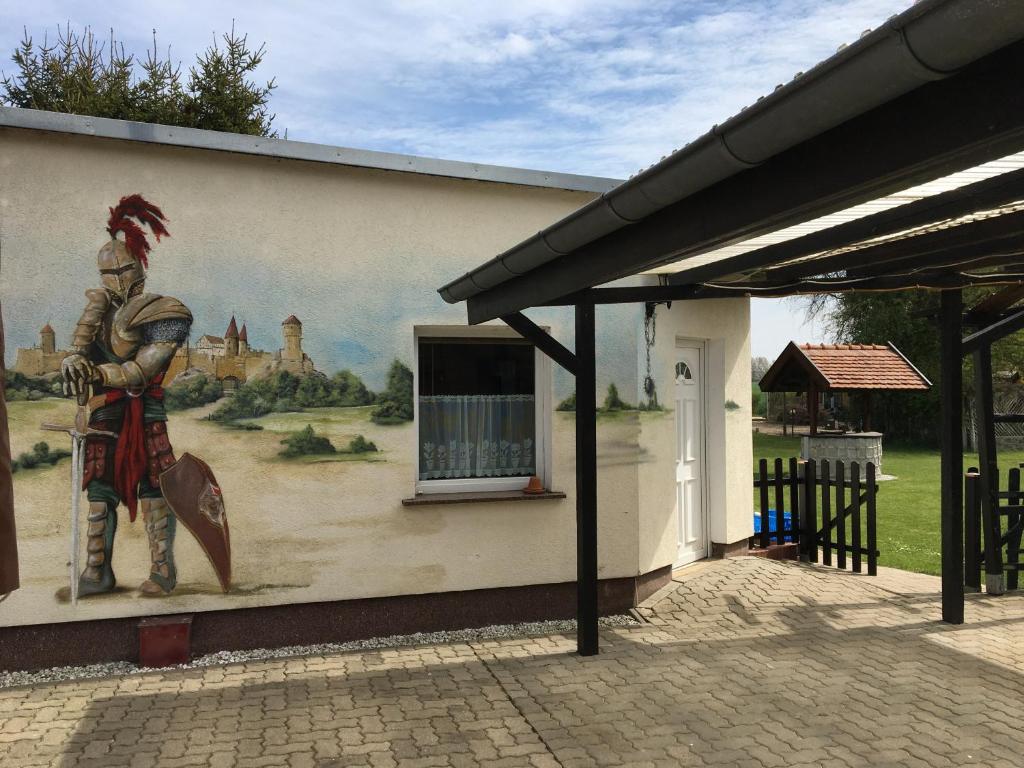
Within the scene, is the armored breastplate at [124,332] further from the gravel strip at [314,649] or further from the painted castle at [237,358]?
the gravel strip at [314,649]

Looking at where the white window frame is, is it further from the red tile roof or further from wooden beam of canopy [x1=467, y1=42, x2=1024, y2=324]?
the red tile roof

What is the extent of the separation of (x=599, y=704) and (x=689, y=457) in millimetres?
3866

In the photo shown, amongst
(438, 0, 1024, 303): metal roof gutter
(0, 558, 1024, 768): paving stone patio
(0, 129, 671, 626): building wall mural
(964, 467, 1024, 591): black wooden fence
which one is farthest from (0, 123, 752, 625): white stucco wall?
(438, 0, 1024, 303): metal roof gutter

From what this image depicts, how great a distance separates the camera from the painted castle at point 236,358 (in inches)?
242

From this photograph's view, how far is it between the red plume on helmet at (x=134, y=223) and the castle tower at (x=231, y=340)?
0.71 meters

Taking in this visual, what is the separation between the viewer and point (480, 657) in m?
6.12

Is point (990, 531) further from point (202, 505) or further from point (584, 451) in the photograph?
point (202, 505)

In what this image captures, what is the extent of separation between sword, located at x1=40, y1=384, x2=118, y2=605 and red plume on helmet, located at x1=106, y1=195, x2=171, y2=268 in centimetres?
103

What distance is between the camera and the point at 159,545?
6055 millimetres

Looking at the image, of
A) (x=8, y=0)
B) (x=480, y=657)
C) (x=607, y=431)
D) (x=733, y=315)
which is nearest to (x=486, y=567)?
(x=480, y=657)

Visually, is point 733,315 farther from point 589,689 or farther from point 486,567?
point 589,689

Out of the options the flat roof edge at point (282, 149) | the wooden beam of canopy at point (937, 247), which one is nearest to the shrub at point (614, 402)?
the flat roof edge at point (282, 149)

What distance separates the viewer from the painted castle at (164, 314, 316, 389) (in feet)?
20.2

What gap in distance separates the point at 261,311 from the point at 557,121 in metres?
6.30
